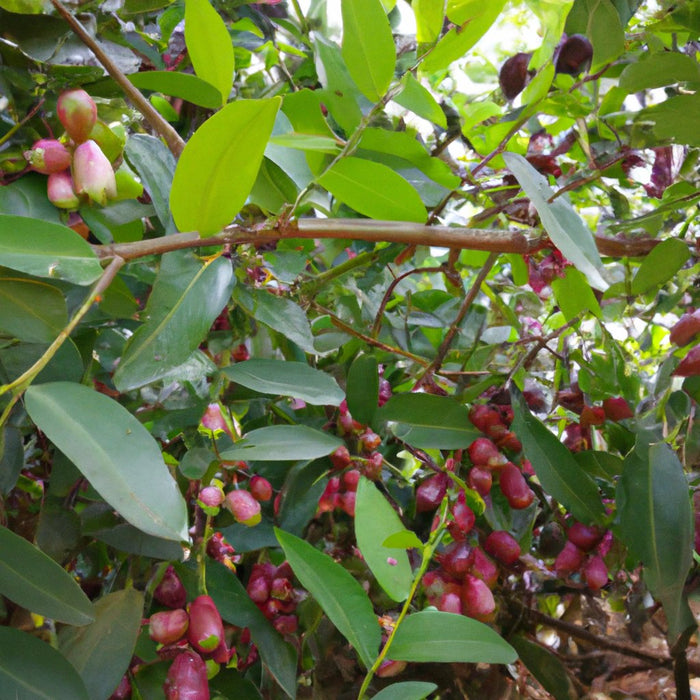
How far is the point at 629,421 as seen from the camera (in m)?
0.58

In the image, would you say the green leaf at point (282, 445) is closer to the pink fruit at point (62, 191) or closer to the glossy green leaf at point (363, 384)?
the glossy green leaf at point (363, 384)

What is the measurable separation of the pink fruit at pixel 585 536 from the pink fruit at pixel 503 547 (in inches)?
1.7

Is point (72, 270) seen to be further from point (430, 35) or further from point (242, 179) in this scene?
point (430, 35)

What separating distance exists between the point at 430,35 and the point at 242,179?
18 centimetres

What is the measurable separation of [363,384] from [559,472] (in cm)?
16

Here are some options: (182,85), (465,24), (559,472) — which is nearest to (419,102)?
(465,24)

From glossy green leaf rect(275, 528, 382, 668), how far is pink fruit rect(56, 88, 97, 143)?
29cm

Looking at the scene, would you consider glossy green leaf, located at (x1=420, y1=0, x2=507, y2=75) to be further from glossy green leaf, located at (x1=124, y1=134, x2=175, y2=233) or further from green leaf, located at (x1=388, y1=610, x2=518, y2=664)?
green leaf, located at (x1=388, y1=610, x2=518, y2=664)

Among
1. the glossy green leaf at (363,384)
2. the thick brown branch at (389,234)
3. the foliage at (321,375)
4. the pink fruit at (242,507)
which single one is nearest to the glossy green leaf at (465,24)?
the foliage at (321,375)

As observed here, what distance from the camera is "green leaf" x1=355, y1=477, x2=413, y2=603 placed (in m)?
0.46

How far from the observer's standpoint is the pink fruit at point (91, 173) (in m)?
0.48

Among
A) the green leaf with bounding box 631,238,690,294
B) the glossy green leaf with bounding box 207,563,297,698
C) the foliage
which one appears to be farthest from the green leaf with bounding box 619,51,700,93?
the glossy green leaf with bounding box 207,563,297,698

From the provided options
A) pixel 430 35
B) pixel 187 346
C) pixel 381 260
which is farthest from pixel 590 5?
pixel 187 346

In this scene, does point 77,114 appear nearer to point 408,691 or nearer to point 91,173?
point 91,173
